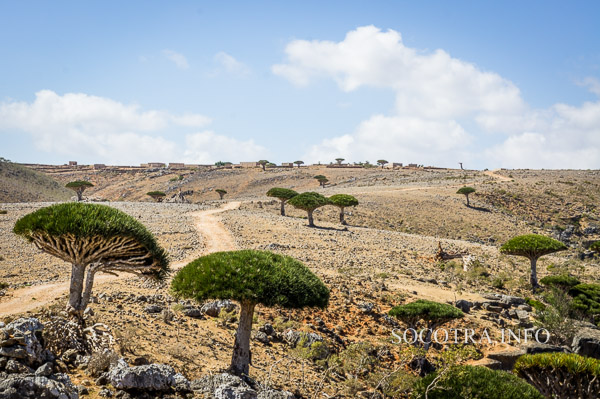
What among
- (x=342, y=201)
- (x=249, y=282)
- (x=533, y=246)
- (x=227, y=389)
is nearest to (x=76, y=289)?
(x=249, y=282)

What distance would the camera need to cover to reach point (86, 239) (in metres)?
9.84

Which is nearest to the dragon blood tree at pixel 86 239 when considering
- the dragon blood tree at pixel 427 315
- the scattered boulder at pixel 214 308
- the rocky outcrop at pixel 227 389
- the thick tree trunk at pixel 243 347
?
the thick tree trunk at pixel 243 347

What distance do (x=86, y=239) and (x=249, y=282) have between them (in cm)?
415

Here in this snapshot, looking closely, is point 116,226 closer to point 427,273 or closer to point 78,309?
point 78,309

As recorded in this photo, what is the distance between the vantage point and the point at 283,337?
47.7ft

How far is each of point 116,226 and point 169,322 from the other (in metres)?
4.59

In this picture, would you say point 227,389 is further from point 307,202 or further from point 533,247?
point 307,202

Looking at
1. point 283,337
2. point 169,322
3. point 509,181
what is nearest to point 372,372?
point 283,337

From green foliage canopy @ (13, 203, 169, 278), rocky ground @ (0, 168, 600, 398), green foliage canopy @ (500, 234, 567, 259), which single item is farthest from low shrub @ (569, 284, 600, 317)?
green foliage canopy @ (13, 203, 169, 278)

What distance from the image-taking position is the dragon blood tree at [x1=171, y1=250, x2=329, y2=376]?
944cm

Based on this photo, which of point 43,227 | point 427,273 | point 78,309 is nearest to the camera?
point 43,227

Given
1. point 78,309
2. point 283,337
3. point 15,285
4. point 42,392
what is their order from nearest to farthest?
point 42,392 → point 78,309 → point 283,337 → point 15,285

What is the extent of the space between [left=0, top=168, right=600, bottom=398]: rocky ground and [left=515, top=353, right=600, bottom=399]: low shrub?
3.75 metres

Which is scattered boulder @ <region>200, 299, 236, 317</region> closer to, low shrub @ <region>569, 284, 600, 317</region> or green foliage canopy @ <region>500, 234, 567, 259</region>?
low shrub @ <region>569, 284, 600, 317</region>
